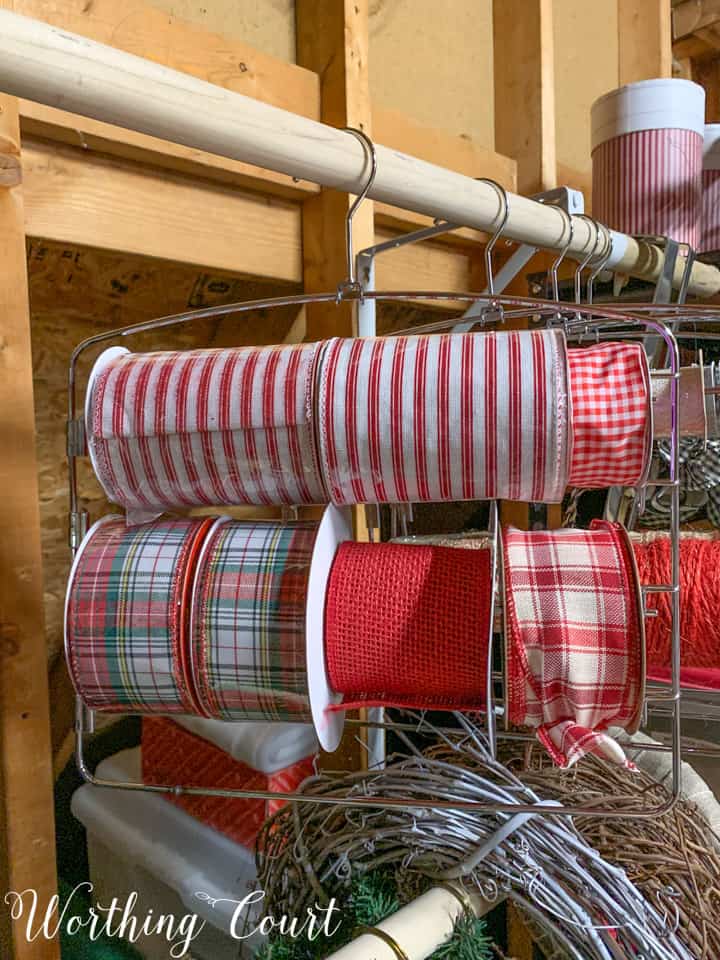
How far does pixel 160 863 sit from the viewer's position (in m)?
0.95

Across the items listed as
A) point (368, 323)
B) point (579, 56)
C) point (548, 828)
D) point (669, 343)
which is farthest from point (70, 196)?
point (579, 56)

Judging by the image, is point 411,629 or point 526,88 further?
point 526,88

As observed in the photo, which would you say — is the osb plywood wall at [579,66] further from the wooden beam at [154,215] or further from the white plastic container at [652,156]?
the wooden beam at [154,215]

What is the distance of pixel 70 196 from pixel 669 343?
65 centimetres

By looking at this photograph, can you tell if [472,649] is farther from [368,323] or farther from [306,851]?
[368,323]

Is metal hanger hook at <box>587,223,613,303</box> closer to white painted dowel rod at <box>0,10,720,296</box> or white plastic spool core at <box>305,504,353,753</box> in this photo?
white painted dowel rod at <box>0,10,720,296</box>

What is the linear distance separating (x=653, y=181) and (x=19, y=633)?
1073mm

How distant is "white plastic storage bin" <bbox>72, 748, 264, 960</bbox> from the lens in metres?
0.90

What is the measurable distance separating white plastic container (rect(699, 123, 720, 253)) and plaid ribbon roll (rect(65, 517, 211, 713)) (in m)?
1.10

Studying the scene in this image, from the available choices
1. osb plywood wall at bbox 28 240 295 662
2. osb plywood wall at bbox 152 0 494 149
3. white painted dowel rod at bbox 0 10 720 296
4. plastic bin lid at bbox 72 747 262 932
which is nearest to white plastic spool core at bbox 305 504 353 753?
white painted dowel rod at bbox 0 10 720 296

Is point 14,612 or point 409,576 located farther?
point 14,612

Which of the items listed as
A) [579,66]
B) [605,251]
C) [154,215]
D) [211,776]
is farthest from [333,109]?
[579,66]

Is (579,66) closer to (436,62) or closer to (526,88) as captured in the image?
(436,62)

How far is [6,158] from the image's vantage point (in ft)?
2.28
